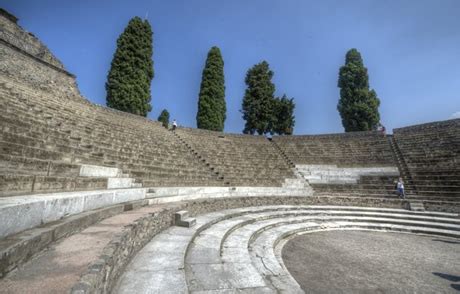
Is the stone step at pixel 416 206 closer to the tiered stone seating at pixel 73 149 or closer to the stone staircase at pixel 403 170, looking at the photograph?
the stone staircase at pixel 403 170

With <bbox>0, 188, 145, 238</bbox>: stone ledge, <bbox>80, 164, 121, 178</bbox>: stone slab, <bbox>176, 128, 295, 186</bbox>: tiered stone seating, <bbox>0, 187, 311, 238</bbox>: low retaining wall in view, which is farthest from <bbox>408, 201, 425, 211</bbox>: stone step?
<bbox>0, 188, 145, 238</bbox>: stone ledge

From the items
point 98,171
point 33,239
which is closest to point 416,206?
point 98,171

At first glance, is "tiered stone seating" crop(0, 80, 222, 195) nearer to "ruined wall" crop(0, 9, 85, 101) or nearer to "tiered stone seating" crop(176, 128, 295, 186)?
"tiered stone seating" crop(176, 128, 295, 186)

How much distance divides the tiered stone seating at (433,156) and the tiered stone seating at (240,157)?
27.1 feet

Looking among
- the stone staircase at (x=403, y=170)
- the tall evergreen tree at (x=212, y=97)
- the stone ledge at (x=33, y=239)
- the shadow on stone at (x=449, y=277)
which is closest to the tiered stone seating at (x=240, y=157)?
the tall evergreen tree at (x=212, y=97)

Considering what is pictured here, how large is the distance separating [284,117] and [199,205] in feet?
83.3

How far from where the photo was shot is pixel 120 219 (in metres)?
4.81

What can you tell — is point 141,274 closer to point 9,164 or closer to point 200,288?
point 200,288

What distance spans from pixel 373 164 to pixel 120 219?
17981mm

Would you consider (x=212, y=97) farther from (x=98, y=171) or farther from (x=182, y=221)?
(x=182, y=221)

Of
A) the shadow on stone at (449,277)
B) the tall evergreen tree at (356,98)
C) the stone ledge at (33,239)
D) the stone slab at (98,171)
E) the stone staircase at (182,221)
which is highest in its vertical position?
the tall evergreen tree at (356,98)

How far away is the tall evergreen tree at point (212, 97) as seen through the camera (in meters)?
28.5

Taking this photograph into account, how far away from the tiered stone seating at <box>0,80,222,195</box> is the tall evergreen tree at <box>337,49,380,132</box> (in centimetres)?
2212

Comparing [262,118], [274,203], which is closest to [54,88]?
[274,203]
